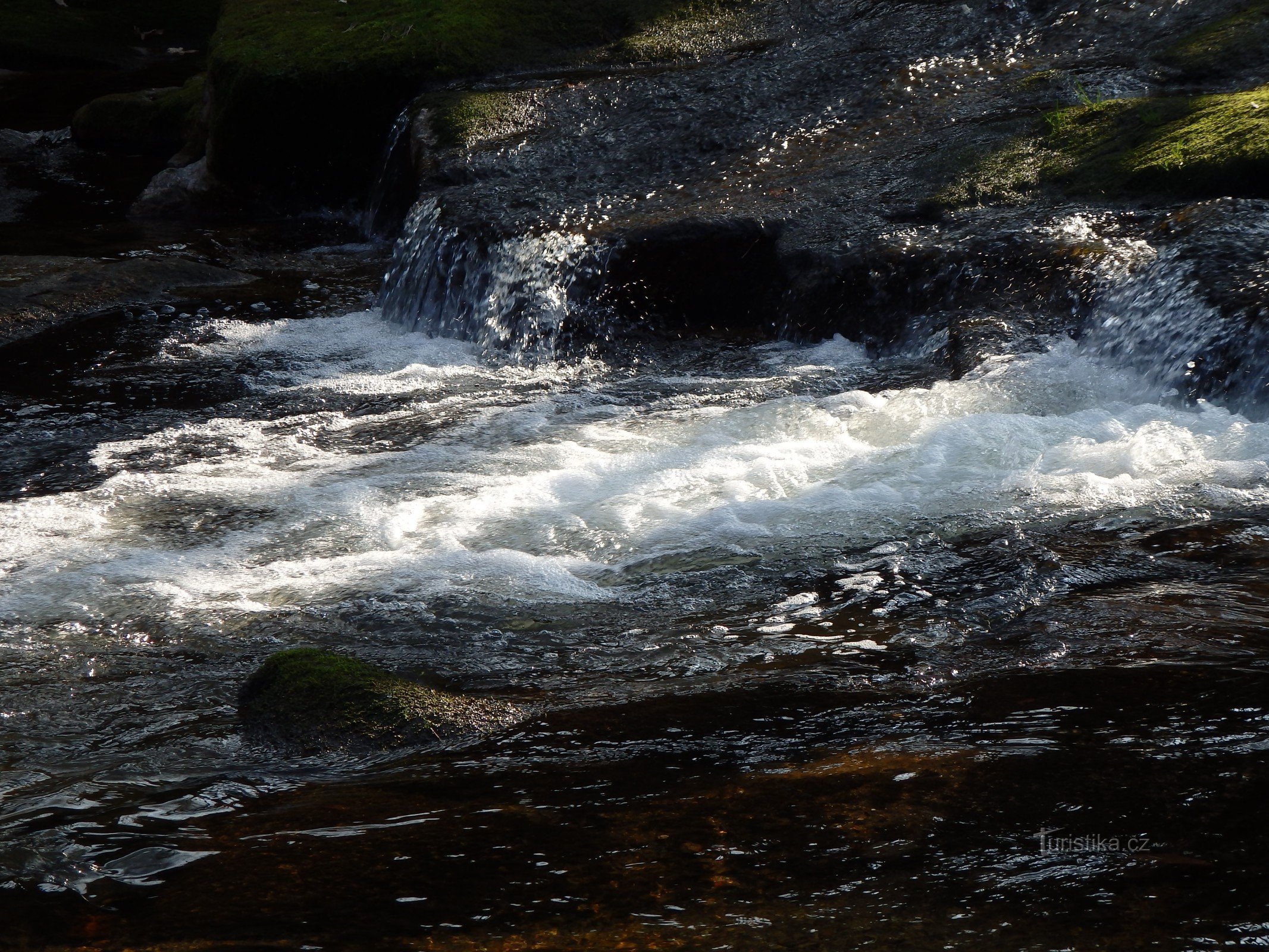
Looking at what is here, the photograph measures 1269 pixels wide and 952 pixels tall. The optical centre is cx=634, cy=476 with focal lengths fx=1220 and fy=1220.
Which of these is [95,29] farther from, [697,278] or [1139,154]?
[1139,154]

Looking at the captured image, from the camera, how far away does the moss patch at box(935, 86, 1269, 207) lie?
696cm

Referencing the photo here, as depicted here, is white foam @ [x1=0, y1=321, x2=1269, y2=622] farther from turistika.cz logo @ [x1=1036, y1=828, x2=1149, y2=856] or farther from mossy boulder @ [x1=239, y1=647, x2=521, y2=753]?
turistika.cz logo @ [x1=1036, y1=828, x2=1149, y2=856]

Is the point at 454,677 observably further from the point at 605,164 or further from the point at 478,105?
the point at 478,105

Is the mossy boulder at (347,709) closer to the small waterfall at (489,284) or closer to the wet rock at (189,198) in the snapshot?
the small waterfall at (489,284)

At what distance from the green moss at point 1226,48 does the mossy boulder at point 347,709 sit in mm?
7979

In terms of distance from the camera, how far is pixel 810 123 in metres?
9.46

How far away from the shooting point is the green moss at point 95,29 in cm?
1942

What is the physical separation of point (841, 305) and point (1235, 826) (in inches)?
214

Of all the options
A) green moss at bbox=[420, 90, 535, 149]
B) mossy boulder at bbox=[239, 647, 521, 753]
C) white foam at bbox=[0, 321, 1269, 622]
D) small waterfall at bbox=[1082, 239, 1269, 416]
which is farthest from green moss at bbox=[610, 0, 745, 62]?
mossy boulder at bbox=[239, 647, 521, 753]

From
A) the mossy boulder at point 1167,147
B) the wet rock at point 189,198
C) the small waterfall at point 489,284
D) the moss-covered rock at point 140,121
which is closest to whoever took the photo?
the mossy boulder at point 1167,147

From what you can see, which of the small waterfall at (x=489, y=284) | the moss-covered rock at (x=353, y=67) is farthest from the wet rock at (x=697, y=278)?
the moss-covered rock at (x=353, y=67)

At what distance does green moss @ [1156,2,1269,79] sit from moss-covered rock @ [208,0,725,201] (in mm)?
4693

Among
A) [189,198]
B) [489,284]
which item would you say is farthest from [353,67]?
[489,284]

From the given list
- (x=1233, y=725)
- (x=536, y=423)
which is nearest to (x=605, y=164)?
(x=536, y=423)
